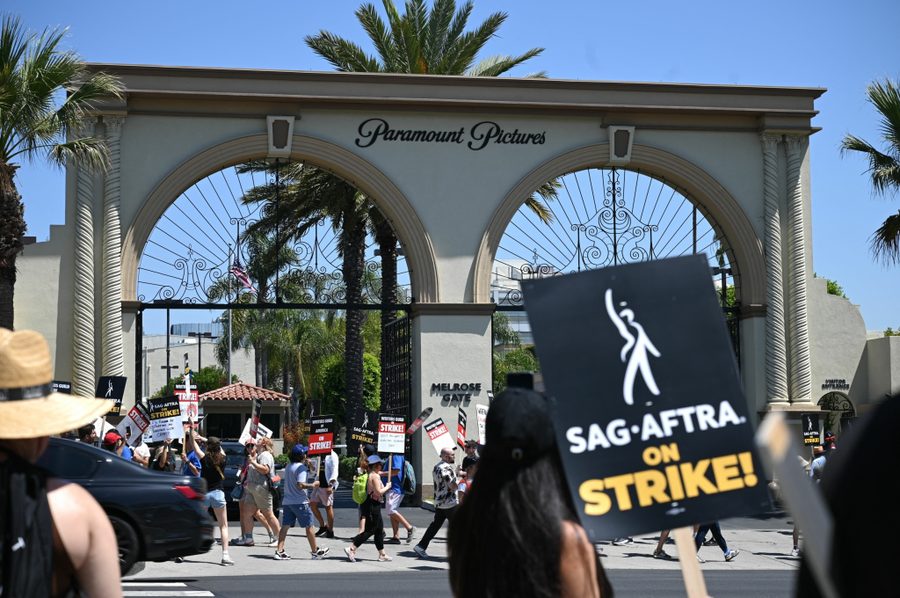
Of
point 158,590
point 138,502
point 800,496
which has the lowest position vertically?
point 158,590

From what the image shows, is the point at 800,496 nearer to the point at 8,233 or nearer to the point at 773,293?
the point at 8,233

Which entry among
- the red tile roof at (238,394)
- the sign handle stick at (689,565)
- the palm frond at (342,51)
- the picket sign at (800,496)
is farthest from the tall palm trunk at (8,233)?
the red tile roof at (238,394)

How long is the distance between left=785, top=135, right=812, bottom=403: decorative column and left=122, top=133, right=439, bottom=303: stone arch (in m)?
7.79

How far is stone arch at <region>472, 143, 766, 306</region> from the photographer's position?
26625 mm

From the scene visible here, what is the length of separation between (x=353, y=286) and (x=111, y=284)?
35.5 ft

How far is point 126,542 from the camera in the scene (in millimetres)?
13992

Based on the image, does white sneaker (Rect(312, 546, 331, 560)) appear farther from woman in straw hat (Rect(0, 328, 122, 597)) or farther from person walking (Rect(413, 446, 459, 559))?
woman in straw hat (Rect(0, 328, 122, 597))

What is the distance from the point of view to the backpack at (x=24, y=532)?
307 centimetres

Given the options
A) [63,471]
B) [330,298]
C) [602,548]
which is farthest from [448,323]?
[63,471]

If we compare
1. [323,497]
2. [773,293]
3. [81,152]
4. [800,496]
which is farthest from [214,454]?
[800,496]

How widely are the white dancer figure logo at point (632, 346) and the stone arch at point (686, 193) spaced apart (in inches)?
890

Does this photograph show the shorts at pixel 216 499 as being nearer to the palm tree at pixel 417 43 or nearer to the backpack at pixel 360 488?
the backpack at pixel 360 488

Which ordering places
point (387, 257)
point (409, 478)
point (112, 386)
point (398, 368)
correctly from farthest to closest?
point (387, 257)
point (398, 368)
point (409, 478)
point (112, 386)

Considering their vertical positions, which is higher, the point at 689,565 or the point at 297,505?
the point at 689,565
